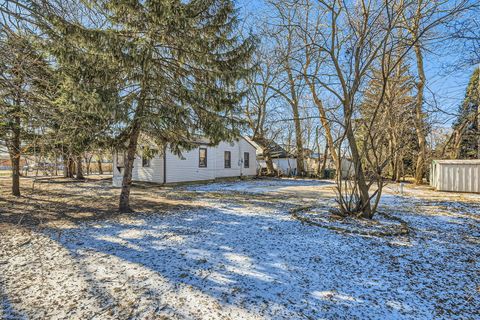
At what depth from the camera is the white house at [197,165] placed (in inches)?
543

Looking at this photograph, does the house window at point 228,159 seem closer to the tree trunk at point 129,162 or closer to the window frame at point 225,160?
the window frame at point 225,160

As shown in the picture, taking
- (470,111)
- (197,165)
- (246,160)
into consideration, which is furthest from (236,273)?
(246,160)

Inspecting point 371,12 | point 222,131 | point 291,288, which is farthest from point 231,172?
point 291,288

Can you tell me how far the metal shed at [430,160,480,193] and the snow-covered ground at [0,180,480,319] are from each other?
725 cm

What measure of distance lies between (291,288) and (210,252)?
150cm

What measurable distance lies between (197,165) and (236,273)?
498 inches

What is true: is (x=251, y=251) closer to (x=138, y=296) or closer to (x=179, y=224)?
(x=138, y=296)

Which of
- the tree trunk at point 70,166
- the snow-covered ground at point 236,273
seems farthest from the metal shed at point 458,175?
the tree trunk at point 70,166

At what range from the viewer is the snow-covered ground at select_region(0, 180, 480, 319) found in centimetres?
251

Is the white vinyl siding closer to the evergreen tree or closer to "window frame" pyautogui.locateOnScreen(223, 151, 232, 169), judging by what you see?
"window frame" pyautogui.locateOnScreen(223, 151, 232, 169)

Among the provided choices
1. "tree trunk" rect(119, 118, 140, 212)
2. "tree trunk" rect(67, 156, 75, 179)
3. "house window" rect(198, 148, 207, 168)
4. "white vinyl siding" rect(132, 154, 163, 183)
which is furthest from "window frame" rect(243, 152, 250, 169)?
"tree trunk" rect(119, 118, 140, 212)

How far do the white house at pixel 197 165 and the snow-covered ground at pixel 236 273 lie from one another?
6999 millimetres

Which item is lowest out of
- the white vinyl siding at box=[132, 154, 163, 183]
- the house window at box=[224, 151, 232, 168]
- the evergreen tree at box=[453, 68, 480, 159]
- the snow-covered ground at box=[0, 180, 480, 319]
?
the snow-covered ground at box=[0, 180, 480, 319]

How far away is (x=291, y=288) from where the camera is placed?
2900 mm
